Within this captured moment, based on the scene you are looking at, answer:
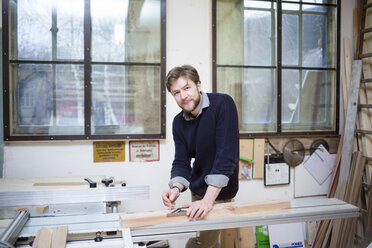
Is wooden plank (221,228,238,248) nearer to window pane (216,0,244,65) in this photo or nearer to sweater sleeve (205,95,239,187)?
sweater sleeve (205,95,239,187)

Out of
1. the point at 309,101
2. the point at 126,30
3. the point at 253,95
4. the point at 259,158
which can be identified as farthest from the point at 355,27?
the point at 126,30

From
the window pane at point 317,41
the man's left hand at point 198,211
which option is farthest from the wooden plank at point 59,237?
the window pane at point 317,41

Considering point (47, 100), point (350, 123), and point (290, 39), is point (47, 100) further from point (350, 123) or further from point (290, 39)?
point (350, 123)

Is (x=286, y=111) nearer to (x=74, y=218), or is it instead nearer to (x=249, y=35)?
(x=249, y=35)

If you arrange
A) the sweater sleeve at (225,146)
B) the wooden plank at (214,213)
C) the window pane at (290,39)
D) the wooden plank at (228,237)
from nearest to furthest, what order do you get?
the wooden plank at (214,213)
the sweater sleeve at (225,146)
the wooden plank at (228,237)
the window pane at (290,39)

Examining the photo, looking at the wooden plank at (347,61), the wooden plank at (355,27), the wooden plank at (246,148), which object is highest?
the wooden plank at (355,27)

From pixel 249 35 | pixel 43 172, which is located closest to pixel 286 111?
pixel 249 35

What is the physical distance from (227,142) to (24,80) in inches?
68.5

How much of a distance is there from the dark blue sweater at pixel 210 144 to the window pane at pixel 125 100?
83cm

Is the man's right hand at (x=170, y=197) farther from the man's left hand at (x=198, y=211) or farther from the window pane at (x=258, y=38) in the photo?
the window pane at (x=258, y=38)

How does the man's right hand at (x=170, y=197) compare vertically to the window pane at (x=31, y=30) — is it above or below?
below

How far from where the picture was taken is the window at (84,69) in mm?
2330

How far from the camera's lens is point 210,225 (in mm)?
1221

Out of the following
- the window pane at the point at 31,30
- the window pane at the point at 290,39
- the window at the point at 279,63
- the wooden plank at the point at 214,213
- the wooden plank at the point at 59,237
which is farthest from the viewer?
the window pane at the point at 290,39
